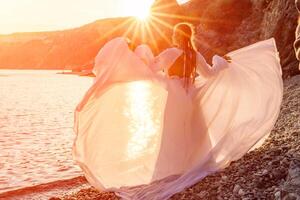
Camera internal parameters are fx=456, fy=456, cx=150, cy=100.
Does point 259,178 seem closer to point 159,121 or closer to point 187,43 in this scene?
point 159,121

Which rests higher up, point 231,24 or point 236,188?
point 236,188

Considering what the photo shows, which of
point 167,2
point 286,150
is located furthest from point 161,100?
point 167,2

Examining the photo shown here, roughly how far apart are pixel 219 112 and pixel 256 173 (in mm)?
2075

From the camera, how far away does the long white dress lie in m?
9.65

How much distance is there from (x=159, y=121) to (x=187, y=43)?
1843mm

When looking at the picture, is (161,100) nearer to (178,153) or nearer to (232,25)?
(178,153)

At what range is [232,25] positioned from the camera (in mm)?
64375

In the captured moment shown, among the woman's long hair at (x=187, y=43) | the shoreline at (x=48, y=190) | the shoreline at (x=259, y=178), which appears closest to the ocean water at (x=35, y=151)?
the shoreline at (x=48, y=190)

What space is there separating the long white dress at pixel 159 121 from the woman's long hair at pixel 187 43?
229 millimetres

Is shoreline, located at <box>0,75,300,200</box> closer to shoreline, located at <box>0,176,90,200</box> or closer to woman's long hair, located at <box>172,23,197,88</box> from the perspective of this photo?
shoreline, located at <box>0,176,90,200</box>

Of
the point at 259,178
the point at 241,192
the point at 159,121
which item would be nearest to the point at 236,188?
the point at 241,192

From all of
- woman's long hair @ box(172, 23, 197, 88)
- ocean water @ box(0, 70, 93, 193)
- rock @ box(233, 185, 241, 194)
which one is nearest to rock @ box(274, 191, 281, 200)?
rock @ box(233, 185, 241, 194)

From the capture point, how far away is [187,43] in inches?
380

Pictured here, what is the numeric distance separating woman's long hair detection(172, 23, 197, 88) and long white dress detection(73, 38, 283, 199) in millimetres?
229
